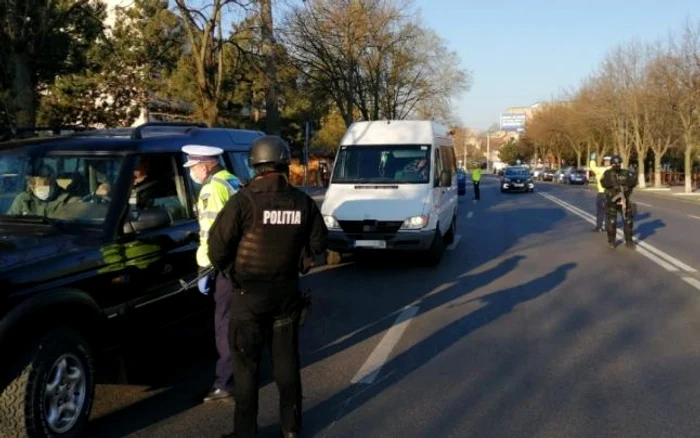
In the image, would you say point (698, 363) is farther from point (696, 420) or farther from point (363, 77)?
point (363, 77)

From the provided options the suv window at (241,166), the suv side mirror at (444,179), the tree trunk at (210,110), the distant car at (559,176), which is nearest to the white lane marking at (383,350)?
the suv window at (241,166)

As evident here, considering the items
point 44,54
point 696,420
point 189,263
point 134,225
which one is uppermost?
point 44,54

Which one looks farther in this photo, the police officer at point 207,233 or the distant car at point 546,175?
the distant car at point 546,175

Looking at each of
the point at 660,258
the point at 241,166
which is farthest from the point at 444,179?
the point at 241,166

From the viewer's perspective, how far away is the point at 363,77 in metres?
41.3

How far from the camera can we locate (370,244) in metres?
11.1

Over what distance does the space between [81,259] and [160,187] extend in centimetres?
152

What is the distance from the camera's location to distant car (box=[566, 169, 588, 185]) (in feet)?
205

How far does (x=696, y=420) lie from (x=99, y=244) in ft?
13.6

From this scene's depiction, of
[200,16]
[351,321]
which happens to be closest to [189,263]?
[351,321]

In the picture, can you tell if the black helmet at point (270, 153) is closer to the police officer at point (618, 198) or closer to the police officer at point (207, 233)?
the police officer at point (207, 233)

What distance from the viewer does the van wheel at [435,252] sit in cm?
1143

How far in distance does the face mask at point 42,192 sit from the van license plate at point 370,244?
6.28 meters

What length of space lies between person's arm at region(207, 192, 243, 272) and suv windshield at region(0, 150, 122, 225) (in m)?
1.35
